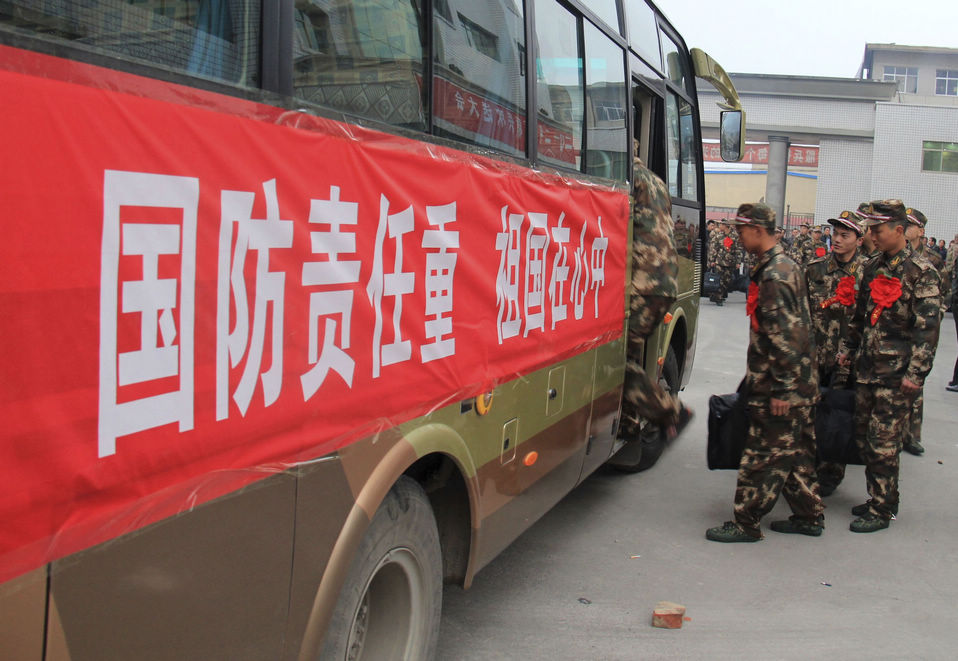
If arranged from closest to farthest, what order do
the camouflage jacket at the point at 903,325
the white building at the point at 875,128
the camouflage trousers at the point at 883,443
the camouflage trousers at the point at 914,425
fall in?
the camouflage jacket at the point at 903,325, the camouflage trousers at the point at 883,443, the camouflage trousers at the point at 914,425, the white building at the point at 875,128

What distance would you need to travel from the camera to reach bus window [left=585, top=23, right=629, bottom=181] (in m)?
4.38

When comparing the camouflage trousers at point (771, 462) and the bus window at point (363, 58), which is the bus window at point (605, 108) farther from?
the bus window at point (363, 58)

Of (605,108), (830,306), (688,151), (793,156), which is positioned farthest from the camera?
(793,156)

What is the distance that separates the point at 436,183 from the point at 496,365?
81 cm

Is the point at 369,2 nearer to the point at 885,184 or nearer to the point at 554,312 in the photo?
the point at 554,312

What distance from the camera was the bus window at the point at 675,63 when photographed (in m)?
6.28

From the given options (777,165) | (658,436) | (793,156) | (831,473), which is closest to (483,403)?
(658,436)

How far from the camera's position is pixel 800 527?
5230 millimetres

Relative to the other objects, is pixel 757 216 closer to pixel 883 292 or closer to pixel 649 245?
pixel 649 245

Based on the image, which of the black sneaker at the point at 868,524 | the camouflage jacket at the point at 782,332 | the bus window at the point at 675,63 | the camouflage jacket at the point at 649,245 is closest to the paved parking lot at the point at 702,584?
the black sneaker at the point at 868,524

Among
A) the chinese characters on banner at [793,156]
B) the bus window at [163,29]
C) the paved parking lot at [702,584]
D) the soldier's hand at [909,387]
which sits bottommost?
the paved parking lot at [702,584]

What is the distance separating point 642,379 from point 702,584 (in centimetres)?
130

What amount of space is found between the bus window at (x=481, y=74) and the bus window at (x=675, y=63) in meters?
3.08

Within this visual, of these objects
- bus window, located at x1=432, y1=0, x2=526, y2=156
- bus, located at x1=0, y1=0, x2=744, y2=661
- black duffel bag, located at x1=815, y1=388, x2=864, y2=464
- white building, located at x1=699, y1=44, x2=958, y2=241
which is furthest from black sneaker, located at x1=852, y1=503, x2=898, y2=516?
white building, located at x1=699, y1=44, x2=958, y2=241
